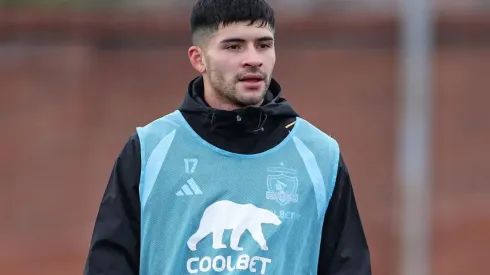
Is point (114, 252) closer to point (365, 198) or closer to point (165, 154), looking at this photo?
point (165, 154)

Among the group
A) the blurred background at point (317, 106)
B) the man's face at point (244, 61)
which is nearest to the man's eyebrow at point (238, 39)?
the man's face at point (244, 61)

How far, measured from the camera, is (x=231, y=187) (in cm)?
402

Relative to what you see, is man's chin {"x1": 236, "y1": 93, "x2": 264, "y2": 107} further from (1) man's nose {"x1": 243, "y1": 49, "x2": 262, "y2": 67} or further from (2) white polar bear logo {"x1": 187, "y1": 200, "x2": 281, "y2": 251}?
(2) white polar bear logo {"x1": 187, "y1": 200, "x2": 281, "y2": 251}

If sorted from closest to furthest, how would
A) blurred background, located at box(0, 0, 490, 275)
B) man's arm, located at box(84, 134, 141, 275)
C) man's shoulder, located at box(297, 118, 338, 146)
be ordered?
man's arm, located at box(84, 134, 141, 275) → man's shoulder, located at box(297, 118, 338, 146) → blurred background, located at box(0, 0, 490, 275)

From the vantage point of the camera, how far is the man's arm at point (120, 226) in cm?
393

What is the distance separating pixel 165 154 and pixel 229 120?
0.78ft

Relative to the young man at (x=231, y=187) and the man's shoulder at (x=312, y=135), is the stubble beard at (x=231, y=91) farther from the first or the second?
the man's shoulder at (x=312, y=135)

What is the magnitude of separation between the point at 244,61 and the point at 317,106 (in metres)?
14.8

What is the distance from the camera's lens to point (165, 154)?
404 centimetres

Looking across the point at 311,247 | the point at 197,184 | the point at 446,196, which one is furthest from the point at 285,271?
the point at 446,196

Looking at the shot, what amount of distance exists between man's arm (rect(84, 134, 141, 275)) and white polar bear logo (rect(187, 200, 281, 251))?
0.63 feet

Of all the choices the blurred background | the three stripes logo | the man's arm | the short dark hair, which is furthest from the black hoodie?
the blurred background

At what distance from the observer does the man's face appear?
4.02 meters

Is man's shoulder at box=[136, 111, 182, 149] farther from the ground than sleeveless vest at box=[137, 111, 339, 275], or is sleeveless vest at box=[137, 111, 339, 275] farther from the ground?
man's shoulder at box=[136, 111, 182, 149]
